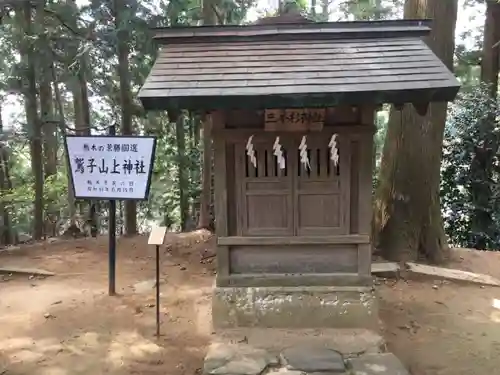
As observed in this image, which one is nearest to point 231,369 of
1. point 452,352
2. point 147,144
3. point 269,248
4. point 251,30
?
point 269,248

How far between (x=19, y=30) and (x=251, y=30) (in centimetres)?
726

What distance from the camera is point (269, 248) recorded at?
5.75 m

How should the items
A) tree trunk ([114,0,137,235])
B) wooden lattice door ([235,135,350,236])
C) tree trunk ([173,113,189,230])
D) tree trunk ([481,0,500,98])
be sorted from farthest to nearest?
1. tree trunk ([481,0,500,98])
2. tree trunk ([173,113,189,230])
3. tree trunk ([114,0,137,235])
4. wooden lattice door ([235,135,350,236])

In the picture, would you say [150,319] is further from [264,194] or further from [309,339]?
[264,194]

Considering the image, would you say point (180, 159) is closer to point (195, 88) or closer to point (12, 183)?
point (195, 88)

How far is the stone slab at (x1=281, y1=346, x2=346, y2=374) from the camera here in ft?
15.6

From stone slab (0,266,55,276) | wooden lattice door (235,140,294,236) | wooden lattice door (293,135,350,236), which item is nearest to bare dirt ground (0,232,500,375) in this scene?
stone slab (0,266,55,276)

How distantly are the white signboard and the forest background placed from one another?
6.40 feet

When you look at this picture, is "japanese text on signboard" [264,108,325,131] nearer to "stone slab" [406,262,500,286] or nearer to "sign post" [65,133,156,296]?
"sign post" [65,133,156,296]

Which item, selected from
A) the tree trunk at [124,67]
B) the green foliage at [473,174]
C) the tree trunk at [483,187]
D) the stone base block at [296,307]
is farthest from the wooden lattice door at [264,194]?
the tree trunk at [483,187]

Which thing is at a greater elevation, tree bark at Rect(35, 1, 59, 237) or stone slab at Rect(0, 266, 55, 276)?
tree bark at Rect(35, 1, 59, 237)

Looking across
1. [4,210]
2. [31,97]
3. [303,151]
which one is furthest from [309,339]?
[4,210]

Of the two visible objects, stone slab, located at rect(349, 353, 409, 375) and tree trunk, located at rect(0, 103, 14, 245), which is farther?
tree trunk, located at rect(0, 103, 14, 245)

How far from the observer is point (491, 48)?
1379 cm
